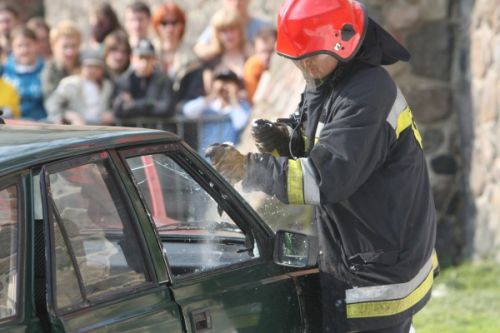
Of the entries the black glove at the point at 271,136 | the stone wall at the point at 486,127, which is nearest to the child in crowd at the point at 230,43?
the stone wall at the point at 486,127

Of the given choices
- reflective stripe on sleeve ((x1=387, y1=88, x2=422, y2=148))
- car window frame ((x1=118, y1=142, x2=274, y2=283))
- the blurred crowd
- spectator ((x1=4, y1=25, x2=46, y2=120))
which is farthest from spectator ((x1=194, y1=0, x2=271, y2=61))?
car window frame ((x1=118, y1=142, x2=274, y2=283))

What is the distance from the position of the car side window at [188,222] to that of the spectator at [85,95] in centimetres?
542

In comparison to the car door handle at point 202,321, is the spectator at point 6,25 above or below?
above

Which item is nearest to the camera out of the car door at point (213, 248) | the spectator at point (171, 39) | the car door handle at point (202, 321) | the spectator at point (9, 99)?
the car door handle at point (202, 321)

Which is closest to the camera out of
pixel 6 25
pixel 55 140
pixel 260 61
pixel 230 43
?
pixel 55 140

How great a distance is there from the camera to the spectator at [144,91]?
28.7ft

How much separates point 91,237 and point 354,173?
36.7 inches

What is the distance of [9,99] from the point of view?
30.2 ft

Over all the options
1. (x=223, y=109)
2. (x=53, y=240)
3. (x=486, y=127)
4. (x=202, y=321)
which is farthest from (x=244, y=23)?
(x=53, y=240)

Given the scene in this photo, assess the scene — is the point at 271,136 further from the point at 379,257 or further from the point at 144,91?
the point at 144,91

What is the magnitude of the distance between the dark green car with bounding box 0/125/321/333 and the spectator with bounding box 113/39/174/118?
5030 millimetres

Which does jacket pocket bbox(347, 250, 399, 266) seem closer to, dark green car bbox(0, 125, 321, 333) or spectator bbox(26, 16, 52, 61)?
dark green car bbox(0, 125, 321, 333)

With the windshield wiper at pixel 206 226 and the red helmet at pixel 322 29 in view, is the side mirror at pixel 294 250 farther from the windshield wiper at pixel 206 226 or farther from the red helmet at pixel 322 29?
the red helmet at pixel 322 29

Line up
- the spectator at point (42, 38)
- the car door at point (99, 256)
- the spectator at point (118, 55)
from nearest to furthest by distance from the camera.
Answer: the car door at point (99, 256)
the spectator at point (118, 55)
the spectator at point (42, 38)
